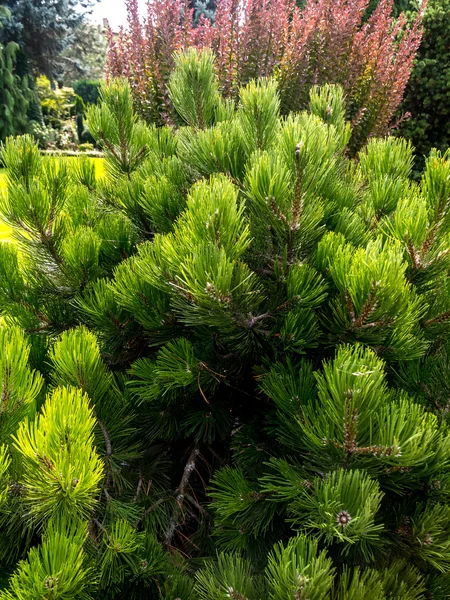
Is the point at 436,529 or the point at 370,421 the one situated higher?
the point at 370,421

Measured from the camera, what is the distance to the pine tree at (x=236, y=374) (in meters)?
0.94

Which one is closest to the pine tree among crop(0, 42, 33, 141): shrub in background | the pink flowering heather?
the pink flowering heather

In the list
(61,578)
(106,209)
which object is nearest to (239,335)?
(61,578)

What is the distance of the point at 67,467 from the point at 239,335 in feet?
1.79

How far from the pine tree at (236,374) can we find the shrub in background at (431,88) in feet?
17.5

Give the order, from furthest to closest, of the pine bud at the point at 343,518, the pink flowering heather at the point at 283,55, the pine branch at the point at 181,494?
the pink flowering heather at the point at 283,55, the pine branch at the point at 181,494, the pine bud at the point at 343,518

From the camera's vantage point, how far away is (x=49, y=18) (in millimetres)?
18375

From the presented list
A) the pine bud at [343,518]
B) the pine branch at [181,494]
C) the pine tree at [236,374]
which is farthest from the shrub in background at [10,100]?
the pine bud at [343,518]

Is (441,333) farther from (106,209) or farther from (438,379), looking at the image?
(106,209)

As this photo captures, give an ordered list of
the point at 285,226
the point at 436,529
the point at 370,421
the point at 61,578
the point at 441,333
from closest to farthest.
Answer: the point at 61,578 < the point at 370,421 < the point at 436,529 < the point at 285,226 < the point at 441,333

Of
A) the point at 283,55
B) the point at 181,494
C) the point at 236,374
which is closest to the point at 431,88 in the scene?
the point at 283,55

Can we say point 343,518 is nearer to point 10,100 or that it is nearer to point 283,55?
point 283,55

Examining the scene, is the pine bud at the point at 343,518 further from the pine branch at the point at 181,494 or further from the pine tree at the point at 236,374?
the pine branch at the point at 181,494

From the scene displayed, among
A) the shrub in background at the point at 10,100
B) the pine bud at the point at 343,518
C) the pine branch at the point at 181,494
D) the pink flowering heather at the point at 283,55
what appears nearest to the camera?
the pine bud at the point at 343,518
